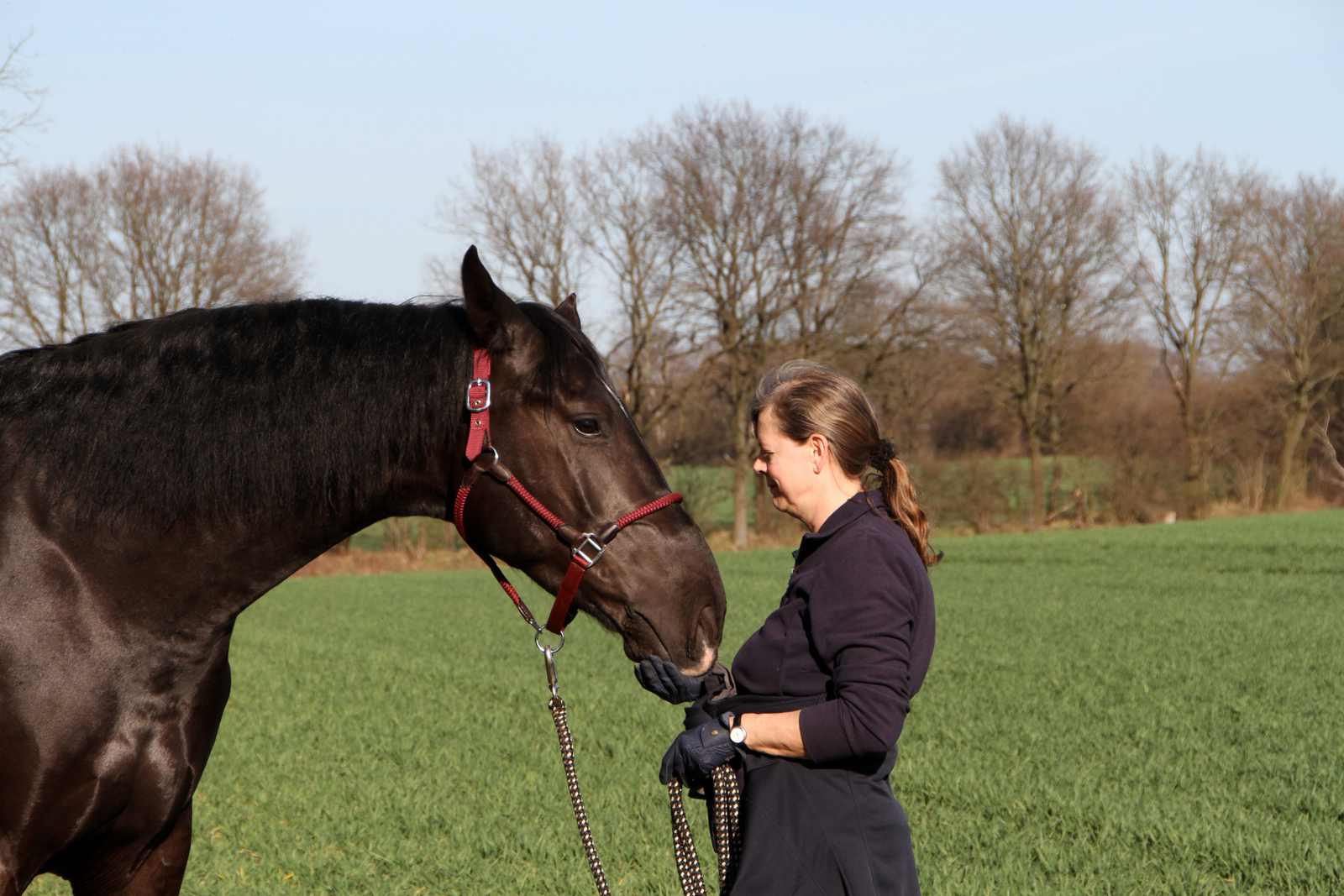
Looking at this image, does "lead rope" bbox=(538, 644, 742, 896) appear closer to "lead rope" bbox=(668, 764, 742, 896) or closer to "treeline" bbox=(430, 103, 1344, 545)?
"lead rope" bbox=(668, 764, 742, 896)

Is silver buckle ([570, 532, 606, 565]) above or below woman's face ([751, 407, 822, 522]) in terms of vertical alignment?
below

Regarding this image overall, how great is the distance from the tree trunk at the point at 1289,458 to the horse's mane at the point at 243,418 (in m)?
39.2

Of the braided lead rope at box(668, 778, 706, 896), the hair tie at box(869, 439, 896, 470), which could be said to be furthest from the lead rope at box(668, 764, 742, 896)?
the hair tie at box(869, 439, 896, 470)

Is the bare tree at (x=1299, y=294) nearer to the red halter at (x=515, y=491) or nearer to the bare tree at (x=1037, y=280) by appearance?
the bare tree at (x=1037, y=280)

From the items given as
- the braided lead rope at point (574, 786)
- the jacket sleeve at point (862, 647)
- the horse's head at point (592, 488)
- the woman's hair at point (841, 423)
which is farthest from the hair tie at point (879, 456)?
the braided lead rope at point (574, 786)

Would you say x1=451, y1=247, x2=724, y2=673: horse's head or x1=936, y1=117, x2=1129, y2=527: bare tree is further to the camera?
x1=936, y1=117, x2=1129, y2=527: bare tree

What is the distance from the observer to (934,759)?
260 inches

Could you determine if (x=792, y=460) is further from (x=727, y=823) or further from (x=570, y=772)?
(x=570, y=772)

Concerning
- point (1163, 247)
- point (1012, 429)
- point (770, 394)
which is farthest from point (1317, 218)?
point (770, 394)

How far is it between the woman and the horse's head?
4.8 inches

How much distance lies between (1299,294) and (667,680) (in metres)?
42.5

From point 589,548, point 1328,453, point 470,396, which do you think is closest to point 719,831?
point 589,548

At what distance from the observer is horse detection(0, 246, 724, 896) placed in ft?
7.02

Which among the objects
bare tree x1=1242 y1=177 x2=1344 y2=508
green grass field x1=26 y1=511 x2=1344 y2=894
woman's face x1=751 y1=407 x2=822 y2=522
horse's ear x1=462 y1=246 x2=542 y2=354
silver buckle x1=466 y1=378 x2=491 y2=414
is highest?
bare tree x1=1242 y1=177 x2=1344 y2=508
